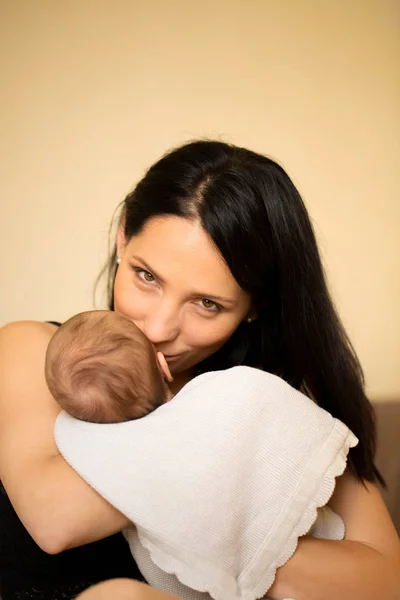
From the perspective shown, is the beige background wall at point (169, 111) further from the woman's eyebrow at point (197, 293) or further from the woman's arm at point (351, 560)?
the woman's arm at point (351, 560)

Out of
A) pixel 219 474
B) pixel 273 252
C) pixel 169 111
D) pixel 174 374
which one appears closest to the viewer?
pixel 219 474

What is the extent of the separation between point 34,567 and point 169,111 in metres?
1.58

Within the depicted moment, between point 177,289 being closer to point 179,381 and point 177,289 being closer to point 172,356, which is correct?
point 172,356

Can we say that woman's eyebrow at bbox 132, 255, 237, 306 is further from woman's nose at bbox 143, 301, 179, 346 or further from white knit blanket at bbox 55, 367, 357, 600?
white knit blanket at bbox 55, 367, 357, 600

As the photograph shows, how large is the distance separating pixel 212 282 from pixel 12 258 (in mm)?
1135

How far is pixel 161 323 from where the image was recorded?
1.17 metres

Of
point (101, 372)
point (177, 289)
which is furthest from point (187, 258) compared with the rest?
point (101, 372)

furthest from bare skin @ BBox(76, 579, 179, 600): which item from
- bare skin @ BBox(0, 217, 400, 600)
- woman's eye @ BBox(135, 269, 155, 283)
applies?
woman's eye @ BBox(135, 269, 155, 283)

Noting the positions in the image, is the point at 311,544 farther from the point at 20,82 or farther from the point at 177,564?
the point at 20,82

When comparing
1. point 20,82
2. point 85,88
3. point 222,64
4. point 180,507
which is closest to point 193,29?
point 222,64

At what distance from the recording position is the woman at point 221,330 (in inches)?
36.6

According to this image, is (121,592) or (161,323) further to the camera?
(161,323)

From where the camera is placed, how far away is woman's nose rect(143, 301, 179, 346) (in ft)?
3.82

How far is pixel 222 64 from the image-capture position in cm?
208
